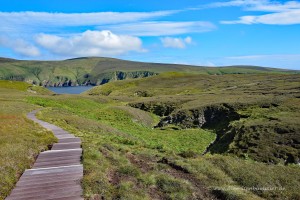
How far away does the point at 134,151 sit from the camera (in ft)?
65.8

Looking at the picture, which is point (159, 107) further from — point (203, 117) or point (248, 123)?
point (248, 123)

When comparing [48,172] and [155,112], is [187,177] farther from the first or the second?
[155,112]

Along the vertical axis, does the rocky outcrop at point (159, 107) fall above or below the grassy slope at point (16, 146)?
below

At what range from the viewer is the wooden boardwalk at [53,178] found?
38.7ft

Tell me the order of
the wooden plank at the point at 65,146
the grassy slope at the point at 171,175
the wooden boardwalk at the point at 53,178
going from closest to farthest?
the wooden boardwalk at the point at 53,178, the grassy slope at the point at 171,175, the wooden plank at the point at 65,146

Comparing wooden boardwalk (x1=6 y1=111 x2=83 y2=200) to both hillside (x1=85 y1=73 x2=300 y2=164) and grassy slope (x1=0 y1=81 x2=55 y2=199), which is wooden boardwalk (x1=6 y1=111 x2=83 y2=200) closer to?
grassy slope (x1=0 y1=81 x2=55 y2=199)

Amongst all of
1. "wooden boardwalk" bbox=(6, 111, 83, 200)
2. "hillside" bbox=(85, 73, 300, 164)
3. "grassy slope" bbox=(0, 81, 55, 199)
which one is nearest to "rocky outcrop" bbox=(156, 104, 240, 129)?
"hillside" bbox=(85, 73, 300, 164)

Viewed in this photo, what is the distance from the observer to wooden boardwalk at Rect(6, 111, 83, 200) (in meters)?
11.8

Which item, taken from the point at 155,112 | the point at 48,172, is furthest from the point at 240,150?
the point at 155,112

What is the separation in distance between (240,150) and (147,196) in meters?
18.4

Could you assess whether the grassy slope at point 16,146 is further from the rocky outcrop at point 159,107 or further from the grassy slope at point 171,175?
the rocky outcrop at point 159,107

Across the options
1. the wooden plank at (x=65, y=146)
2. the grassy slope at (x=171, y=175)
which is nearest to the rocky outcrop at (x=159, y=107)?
the wooden plank at (x=65, y=146)

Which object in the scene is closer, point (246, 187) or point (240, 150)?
point (246, 187)

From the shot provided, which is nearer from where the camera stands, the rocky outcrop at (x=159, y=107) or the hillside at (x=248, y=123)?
the hillside at (x=248, y=123)
